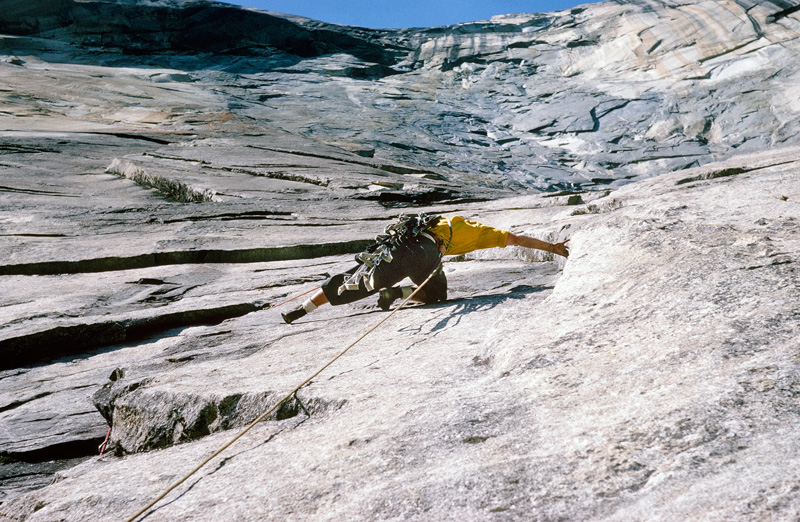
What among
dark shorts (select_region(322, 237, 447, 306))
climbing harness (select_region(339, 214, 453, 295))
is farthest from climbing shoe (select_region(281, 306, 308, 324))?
dark shorts (select_region(322, 237, 447, 306))

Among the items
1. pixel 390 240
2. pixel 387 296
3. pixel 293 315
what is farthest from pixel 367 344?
pixel 293 315

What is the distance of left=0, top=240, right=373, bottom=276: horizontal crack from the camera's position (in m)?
7.39

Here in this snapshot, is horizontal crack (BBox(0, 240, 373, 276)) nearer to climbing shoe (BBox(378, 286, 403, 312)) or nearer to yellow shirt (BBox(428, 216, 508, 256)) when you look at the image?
yellow shirt (BBox(428, 216, 508, 256))

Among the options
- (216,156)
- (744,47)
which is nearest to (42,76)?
(216,156)

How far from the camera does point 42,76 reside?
22.7 m

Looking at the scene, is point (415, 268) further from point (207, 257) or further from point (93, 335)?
point (207, 257)

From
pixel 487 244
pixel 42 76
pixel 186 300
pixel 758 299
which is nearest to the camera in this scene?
pixel 758 299

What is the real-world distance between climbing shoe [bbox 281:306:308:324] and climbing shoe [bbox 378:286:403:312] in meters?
0.79

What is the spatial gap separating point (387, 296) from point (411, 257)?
1.28ft

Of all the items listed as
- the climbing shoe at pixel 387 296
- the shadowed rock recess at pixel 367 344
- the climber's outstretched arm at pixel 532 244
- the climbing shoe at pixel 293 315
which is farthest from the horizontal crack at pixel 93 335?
the climber's outstretched arm at pixel 532 244

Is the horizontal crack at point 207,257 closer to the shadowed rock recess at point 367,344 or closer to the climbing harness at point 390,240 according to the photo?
the shadowed rock recess at point 367,344

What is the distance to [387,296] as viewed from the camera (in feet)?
16.1

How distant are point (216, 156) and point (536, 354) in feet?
39.5

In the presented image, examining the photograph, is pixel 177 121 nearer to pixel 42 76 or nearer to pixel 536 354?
pixel 42 76
